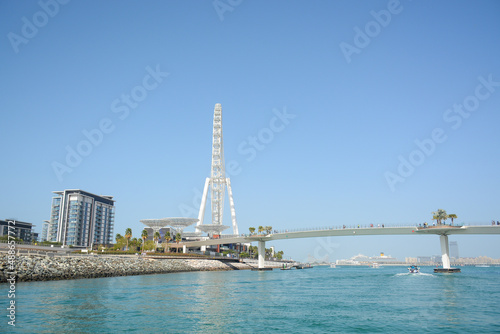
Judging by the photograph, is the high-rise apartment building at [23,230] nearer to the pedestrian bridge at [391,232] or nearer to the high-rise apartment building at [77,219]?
the high-rise apartment building at [77,219]

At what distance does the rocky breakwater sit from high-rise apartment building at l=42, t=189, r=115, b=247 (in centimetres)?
9379

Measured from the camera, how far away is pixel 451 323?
23922 mm

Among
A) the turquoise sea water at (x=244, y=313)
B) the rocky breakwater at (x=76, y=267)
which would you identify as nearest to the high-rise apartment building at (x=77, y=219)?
the rocky breakwater at (x=76, y=267)

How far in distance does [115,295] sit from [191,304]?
8582 millimetres

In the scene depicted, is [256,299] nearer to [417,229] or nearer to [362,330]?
[362,330]

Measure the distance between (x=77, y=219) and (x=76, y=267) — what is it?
120511 millimetres

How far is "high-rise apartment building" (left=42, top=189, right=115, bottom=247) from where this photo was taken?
166 m

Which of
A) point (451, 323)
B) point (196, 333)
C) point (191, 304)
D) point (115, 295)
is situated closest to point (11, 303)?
point (115, 295)

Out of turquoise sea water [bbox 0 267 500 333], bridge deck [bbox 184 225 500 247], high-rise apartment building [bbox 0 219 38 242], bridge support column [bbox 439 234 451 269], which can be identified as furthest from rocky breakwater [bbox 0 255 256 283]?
high-rise apartment building [bbox 0 219 38 242]

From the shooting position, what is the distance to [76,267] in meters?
56.6

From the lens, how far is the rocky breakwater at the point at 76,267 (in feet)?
Answer: 149

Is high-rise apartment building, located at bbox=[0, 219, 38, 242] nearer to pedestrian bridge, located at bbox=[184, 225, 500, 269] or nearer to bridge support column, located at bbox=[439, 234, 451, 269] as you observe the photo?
pedestrian bridge, located at bbox=[184, 225, 500, 269]

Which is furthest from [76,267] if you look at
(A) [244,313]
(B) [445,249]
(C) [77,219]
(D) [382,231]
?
(C) [77,219]

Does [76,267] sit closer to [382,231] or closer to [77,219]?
[382,231]
